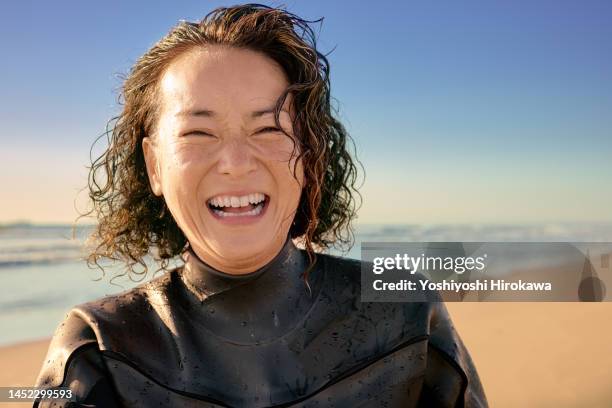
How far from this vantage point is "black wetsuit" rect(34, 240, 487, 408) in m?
2.10

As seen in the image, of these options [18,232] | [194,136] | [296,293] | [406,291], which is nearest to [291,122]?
[194,136]

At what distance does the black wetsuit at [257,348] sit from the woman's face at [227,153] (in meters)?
0.16

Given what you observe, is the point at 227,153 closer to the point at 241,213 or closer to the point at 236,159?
the point at 236,159

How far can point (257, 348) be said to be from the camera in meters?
2.15

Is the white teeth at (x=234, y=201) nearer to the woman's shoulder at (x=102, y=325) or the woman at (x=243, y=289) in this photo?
the woman at (x=243, y=289)

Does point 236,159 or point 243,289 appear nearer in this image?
point 236,159

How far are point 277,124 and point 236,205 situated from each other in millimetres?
281

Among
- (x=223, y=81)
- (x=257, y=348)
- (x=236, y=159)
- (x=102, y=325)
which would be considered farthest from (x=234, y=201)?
(x=102, y=325)

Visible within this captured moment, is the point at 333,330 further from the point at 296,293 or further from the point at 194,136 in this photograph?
the point at 194,136

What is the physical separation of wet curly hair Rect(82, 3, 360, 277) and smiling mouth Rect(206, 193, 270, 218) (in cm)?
21

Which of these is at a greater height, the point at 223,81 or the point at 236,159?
the point at 223,81

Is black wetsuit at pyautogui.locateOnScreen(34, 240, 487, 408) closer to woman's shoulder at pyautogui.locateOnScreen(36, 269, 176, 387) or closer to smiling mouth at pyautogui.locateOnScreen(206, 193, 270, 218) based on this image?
woman's shoulder at pyautogui.locateOnScreen(36, 269, 176, 387)

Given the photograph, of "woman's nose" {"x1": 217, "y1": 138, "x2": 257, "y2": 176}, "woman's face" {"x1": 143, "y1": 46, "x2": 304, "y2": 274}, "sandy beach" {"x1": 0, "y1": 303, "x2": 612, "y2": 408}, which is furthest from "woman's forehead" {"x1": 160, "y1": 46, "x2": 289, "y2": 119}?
"sandy beach" {"x1": 0, "y1": 303, "x2": 612, "y2": 408}

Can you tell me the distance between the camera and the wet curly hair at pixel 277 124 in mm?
2178
